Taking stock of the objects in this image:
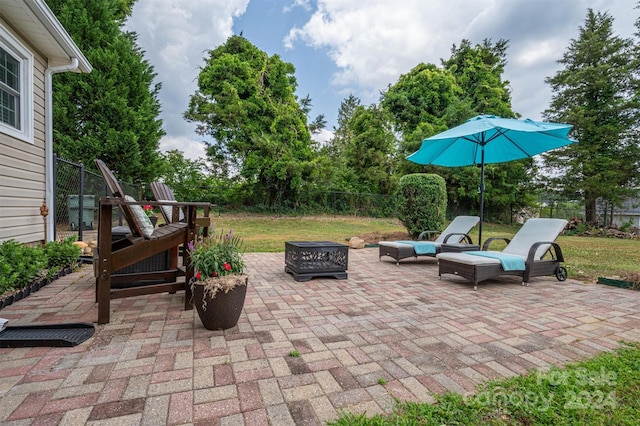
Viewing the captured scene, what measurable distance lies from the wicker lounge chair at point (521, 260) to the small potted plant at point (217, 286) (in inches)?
110

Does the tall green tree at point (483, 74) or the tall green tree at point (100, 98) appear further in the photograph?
the tall green tree at point (483, 74)

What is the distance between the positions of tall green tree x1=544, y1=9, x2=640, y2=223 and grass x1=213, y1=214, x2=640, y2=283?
377 centimetres

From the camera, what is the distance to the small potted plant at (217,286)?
2.21 meters

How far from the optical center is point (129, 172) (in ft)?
30.9

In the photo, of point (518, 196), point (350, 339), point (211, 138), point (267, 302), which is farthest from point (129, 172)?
point (518, 196)

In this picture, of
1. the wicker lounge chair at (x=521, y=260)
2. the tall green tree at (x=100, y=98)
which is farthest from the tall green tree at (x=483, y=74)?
the tall green tree at (x=100, y=98)

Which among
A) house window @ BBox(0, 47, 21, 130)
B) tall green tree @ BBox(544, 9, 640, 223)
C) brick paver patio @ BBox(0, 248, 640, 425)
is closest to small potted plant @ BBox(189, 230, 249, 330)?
brick paver patio @ BBox(0, 248, 640, 425)

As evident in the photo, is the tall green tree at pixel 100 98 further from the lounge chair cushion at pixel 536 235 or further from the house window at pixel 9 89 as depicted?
the lounge chair cushion at pixel 536 235

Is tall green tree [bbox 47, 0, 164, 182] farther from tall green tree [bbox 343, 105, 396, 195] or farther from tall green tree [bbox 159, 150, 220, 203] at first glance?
tall green tree [bbox 343, 105, 396, 195]

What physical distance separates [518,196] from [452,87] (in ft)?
24.3

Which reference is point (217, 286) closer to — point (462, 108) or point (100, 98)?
point (100, 98)

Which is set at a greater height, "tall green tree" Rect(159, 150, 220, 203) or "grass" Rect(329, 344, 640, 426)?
"tall green tree" Rect(159, 150, 220, 203)

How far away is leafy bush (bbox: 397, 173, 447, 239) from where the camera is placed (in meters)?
7.64

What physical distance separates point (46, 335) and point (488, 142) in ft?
Result: 20.0
